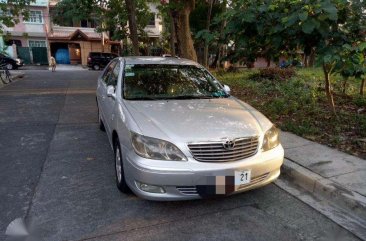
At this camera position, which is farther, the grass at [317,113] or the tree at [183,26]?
the tree at [183,26]

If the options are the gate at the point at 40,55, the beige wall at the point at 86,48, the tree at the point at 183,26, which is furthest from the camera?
the beige wall at the point at 86,48

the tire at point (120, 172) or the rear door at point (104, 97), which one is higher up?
the rear door at point (104, 97)

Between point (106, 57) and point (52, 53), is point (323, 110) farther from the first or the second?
point (52, 53)

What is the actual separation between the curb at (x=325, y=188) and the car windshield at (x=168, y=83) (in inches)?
54.1

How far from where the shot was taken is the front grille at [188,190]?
2992 millimetres

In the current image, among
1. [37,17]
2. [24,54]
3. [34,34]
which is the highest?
[37,17]

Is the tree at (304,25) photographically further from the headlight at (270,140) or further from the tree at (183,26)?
the tree at (183,26)

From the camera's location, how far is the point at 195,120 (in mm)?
3381

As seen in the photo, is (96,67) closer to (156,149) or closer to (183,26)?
(183,26)

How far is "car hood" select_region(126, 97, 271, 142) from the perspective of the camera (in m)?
3.11

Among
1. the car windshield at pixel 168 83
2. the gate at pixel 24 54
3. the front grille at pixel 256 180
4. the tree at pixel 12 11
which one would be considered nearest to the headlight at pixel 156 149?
the front grille at pixel 256 180

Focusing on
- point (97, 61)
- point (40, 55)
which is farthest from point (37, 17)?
point (97, 61)

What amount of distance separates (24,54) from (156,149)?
107ft

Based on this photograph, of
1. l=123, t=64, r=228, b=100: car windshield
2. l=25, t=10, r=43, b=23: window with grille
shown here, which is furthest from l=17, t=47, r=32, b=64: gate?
l=123, t=64, r=228, b=100: car windshield
